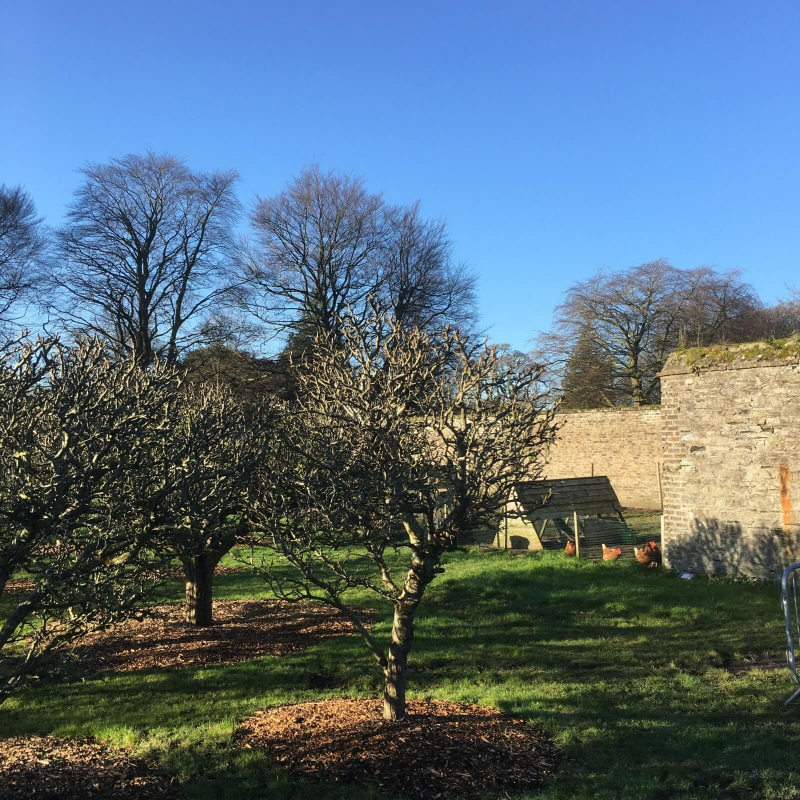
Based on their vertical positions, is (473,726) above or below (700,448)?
below

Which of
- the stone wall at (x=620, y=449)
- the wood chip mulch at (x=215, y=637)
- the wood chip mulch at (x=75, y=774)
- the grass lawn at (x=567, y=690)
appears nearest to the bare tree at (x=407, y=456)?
the grass lawn at (x=567, y=690)

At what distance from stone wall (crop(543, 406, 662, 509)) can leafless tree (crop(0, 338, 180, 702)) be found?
17.8 metres

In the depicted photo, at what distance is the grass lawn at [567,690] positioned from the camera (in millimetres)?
5215

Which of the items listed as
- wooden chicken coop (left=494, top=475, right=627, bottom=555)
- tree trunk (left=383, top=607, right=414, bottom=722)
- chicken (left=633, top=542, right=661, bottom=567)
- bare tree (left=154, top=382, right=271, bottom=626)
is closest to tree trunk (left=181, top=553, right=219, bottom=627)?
bare tree (left=154, top=382, right=271, bottom=626)

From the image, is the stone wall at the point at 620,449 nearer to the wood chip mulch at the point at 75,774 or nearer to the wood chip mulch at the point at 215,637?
the wood chip mulch at the point at 215,637

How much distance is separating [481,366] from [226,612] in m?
7.86

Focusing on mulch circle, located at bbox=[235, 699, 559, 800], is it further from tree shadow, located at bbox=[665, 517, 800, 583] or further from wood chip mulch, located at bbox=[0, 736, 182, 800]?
tree shadow, located at bbox=[665, 517, 800, 583]

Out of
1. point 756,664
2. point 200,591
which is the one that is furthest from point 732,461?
point 200,591

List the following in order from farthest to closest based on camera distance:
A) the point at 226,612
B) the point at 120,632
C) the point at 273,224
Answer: the point at 273,224
the point at 226,612
the point at 120,632

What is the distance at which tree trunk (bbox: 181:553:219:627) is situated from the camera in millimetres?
9984

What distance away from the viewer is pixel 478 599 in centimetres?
1145

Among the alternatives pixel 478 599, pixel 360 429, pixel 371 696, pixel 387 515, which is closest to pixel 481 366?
pixel 360 429

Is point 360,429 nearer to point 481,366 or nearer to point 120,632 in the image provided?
point 481,366

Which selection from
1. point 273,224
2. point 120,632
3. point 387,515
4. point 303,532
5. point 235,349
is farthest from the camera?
point 273,224
